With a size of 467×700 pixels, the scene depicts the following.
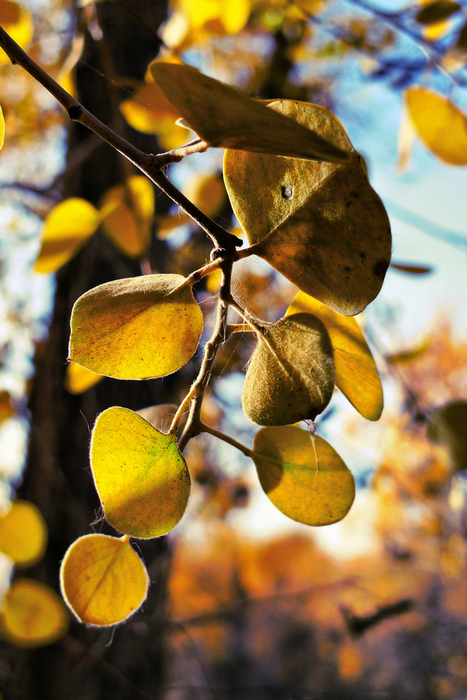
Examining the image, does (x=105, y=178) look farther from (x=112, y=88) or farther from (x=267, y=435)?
(x=267, y=435)

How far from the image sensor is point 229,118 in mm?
A: 114

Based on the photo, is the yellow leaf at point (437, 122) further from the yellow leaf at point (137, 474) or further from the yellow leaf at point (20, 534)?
the yellow leaf at point (20, 534)

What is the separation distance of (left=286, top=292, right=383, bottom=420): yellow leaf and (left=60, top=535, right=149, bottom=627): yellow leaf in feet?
0.36

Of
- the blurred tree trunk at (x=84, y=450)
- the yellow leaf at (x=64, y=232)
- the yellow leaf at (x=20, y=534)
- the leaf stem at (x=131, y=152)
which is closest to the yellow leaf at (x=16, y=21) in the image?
the yellow leaf at (x=64, y=232)

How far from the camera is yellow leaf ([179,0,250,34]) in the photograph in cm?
46

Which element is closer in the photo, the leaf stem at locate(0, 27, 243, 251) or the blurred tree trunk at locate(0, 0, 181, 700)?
the leaf stem at locate(0, 27, 243, 251)

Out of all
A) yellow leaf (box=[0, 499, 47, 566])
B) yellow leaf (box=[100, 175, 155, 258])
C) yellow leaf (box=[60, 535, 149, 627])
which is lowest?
yellow leaf (box=[0, 499, 47, 566])

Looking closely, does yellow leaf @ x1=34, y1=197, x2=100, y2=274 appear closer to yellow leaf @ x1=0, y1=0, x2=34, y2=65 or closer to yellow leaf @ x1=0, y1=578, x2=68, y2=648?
yellow leaf @ x1=0, y1=0, x2=34, y2=65

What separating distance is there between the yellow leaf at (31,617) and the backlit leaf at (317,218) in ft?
1.54

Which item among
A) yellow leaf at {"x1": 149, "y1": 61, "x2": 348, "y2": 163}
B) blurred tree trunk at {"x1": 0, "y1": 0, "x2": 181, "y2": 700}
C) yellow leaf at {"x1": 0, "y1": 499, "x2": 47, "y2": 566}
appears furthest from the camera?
blurred tree trunk at {"x1": 0, "y1": 0, "x2": 181, "y2": 700}

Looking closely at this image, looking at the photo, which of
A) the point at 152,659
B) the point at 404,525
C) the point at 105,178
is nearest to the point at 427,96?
the point at 105,178

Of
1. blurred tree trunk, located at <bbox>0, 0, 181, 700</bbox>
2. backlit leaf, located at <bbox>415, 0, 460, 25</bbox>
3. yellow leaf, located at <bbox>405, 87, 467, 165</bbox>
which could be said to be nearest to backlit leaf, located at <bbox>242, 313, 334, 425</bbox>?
yellow leaf, located at <bbox>405, 87, 467, 165</bbox>

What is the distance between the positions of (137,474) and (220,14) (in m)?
0.46

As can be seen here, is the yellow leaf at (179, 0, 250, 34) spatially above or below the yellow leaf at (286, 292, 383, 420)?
above
